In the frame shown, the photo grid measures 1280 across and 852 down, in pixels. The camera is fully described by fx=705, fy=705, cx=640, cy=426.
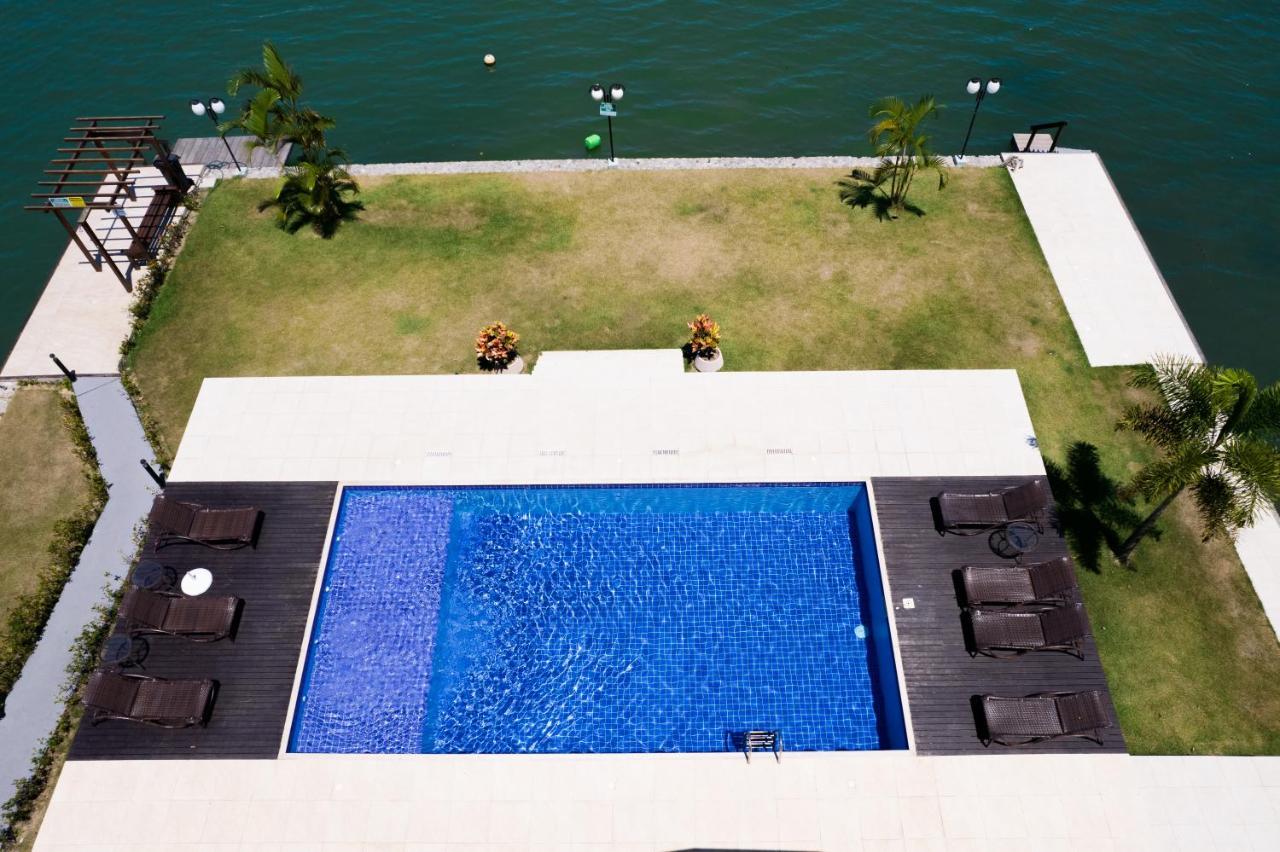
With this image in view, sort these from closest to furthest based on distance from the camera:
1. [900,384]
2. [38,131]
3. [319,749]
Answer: [319,749]
[900,384]
[38,131]

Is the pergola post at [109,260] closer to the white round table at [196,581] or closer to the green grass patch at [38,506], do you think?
the green grass patch at [38,506]

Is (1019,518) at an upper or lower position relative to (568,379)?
lower

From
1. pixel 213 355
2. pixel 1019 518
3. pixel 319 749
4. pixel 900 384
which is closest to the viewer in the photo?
pixel 319 749

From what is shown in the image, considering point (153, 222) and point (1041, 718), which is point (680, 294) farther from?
point (153, 222)

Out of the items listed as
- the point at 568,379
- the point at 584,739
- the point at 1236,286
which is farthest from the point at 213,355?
the point at 1236,286

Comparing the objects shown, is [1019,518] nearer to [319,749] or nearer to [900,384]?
[900,384]

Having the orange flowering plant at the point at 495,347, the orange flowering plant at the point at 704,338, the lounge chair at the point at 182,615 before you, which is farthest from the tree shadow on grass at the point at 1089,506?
the lounge chair at the point at 182,615

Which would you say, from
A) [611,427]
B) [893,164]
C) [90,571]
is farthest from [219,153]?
[893,164]
